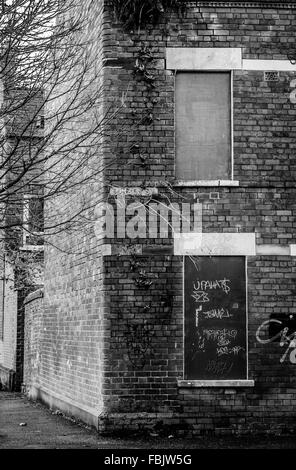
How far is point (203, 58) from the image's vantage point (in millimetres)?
12578

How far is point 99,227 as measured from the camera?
41.2 feet

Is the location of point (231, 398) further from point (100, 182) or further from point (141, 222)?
point (100, 182)

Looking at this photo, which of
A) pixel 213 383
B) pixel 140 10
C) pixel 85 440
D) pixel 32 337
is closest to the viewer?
pixel 85 440

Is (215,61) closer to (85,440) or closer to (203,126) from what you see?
(203,126)

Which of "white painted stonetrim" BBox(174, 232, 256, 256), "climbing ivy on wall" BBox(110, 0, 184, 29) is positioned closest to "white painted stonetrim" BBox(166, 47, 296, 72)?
"climbing ivy on wall" BBox(110, 0, 184, 29)

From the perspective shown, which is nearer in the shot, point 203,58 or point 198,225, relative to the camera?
point 198,225

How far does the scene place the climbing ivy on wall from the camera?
1245 cm

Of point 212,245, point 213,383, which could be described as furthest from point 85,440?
point 212,245

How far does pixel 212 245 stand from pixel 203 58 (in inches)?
115

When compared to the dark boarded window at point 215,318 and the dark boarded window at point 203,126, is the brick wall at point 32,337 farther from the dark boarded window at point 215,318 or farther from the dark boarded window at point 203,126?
the dark boarded window at point 203,126

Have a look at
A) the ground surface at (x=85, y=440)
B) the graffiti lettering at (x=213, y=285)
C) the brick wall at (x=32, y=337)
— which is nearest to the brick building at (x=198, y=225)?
the graffiti lettering at (x=213, y=285)

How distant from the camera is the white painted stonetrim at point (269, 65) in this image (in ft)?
41.2

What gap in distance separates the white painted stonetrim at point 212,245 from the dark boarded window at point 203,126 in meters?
0.95
